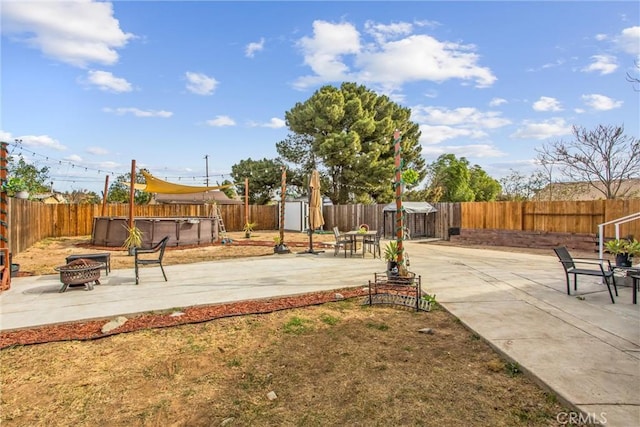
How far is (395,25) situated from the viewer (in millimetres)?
8539

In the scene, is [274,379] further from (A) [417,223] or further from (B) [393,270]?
(A) [417,223]

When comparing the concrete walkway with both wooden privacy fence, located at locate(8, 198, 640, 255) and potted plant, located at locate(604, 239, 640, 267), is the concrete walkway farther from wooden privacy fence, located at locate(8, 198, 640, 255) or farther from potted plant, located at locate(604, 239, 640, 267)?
wooden privacy fence, located at locate(8, 198, 640, 255)

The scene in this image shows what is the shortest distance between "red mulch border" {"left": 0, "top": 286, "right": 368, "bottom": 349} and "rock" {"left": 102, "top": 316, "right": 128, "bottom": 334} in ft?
0.15

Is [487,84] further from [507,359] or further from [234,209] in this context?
[234,209]

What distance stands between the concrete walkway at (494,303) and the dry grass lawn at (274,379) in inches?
10.4

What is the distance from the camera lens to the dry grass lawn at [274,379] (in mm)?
2170

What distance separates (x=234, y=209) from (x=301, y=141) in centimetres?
816

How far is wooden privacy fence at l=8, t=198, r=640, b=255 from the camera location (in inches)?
420

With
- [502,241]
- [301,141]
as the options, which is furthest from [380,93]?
[502,241]

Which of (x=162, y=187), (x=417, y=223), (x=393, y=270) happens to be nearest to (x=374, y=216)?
(x=417, y=223)

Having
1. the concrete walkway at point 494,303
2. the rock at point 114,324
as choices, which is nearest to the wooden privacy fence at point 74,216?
the concrete walkway at point 494,303

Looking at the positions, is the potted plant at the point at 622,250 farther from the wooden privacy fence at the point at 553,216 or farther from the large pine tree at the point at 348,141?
the large pine tree at the point at 348,141

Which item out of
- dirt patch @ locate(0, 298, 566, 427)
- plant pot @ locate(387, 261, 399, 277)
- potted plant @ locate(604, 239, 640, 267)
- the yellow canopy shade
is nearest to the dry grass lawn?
dirt patch @ locate(0, 298, 566, 427)

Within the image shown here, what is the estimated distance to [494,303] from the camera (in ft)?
14.9
